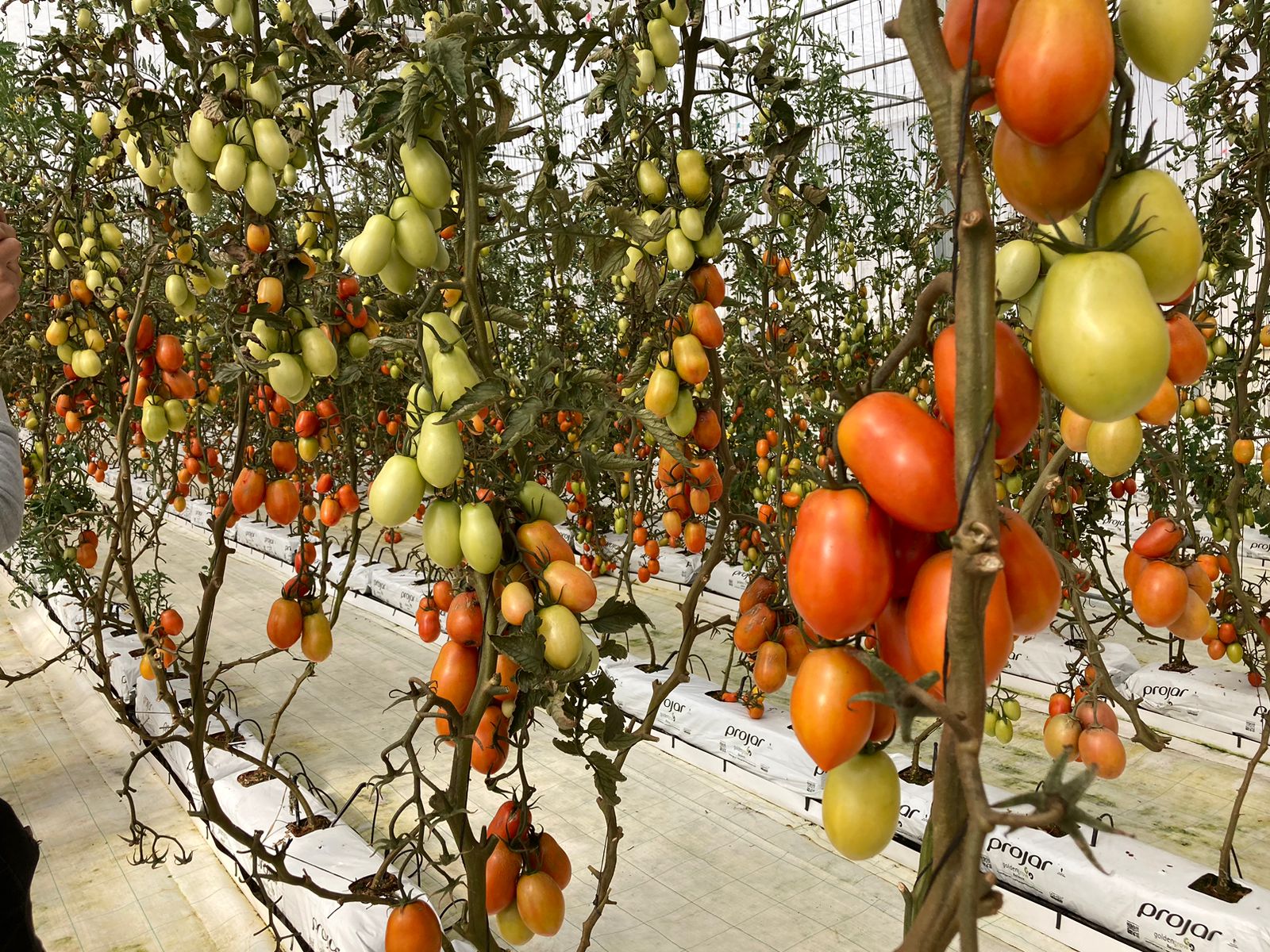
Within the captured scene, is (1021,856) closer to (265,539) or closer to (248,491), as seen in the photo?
(248,491)

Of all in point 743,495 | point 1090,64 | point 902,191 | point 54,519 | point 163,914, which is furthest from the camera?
point 743,495

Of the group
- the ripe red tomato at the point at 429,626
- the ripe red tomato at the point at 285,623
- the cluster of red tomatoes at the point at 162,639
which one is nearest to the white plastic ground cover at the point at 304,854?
the cluster of red tomatoes at the point at 162,639

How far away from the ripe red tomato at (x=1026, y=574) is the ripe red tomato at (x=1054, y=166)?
0.49 ft

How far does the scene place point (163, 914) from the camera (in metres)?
2.22

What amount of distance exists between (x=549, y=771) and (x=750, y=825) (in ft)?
2.27

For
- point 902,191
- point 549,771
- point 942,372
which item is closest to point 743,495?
point 902,191

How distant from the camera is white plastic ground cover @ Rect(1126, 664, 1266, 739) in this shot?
300cm

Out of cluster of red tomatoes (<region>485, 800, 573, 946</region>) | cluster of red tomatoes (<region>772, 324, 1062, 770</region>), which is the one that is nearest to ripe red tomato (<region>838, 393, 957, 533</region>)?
cluster of red tomatoes (<region>772, 324, 1062, 770</region>)

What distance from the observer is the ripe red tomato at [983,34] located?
0.42m

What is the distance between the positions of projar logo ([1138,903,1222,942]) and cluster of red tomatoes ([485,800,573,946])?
148 centimetres

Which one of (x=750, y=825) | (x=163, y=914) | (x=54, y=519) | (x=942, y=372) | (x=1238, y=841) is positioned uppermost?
(x=942, y=372)

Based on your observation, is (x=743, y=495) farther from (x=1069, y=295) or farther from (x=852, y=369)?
(x=1069, y=295)

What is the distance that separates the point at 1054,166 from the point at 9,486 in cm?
117

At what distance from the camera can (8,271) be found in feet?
3.81
